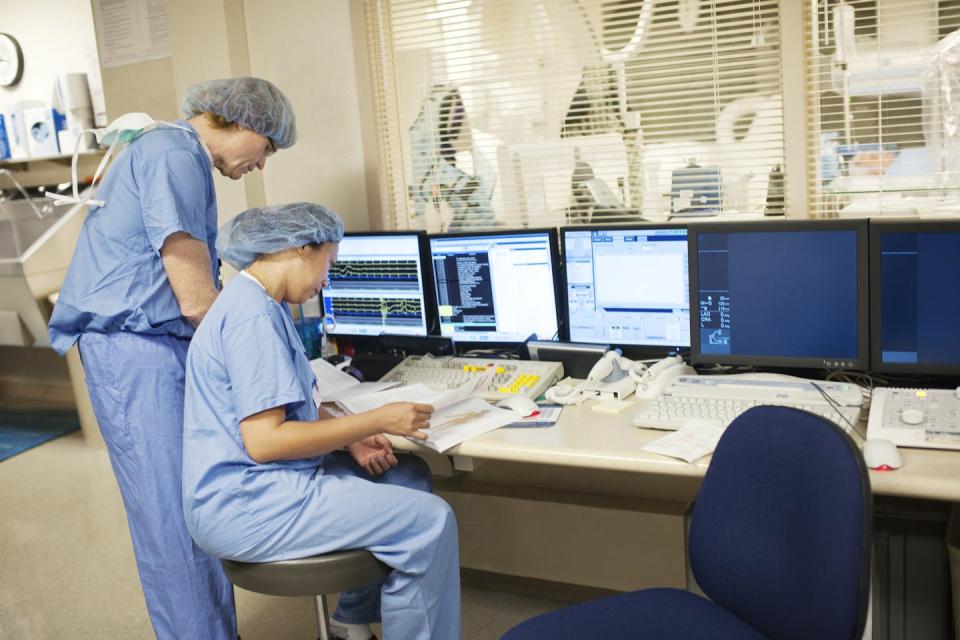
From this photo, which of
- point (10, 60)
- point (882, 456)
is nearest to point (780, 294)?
point (882, 456)

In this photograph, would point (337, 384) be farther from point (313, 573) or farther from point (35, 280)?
point (35, 280)

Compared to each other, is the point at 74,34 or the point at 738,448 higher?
the point at 74,34

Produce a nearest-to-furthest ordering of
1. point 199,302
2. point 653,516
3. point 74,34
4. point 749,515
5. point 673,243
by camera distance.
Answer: point 749,515 → point 199,302 → point 673,243 → point 653,516 → point 74,34

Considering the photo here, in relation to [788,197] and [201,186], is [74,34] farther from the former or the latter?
[788,197]

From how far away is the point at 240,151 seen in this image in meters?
2.15

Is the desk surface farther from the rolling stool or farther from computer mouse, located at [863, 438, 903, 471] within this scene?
the rolling stool

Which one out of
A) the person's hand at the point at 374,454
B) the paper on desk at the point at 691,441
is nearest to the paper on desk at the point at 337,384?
the person's hand at the point at 374,454

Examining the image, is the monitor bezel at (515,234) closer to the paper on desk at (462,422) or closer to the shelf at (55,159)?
the paper on desk at (462,422)

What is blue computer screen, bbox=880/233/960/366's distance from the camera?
1908mm

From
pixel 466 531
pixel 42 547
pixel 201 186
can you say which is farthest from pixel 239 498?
pixel 42 547

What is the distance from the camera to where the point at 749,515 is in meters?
1.48

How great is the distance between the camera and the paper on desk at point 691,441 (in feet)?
5.72

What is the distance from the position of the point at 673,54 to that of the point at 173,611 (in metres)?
2.05

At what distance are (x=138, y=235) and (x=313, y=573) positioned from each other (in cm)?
89
